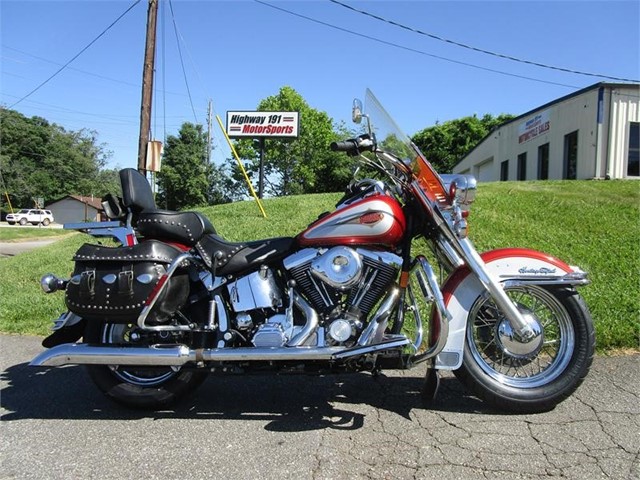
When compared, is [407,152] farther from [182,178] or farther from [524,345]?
[182,178]

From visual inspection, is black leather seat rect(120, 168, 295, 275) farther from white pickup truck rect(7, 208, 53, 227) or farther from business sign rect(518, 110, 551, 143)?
white pickup truck rect(7, 208, 53, 227)

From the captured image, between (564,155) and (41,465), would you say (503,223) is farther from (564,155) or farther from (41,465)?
(564,155)

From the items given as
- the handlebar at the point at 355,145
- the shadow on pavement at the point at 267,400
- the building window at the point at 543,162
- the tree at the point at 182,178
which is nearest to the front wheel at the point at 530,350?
the shadow on pavement at the point at 267,400

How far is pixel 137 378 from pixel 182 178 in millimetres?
37618

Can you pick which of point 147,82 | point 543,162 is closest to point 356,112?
point 147,82

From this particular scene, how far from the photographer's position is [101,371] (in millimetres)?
3535

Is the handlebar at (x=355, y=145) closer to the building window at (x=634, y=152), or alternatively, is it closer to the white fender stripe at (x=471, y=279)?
the white fender stripe at (x=471, y=279)

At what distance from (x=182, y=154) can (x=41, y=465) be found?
39.2 meters

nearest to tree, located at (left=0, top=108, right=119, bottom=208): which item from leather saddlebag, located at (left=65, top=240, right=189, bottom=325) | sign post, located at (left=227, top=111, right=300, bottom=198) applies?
sign post, located at (left=227, top=111, right=300, bottom=198)

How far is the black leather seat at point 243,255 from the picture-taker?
11.1 ft

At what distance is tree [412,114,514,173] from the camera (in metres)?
45.7

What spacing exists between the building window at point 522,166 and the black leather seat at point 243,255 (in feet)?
74.7

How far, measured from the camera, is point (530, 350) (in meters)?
3.32

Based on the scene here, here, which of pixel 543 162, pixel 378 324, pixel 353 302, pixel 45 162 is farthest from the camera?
pixel 45 162
